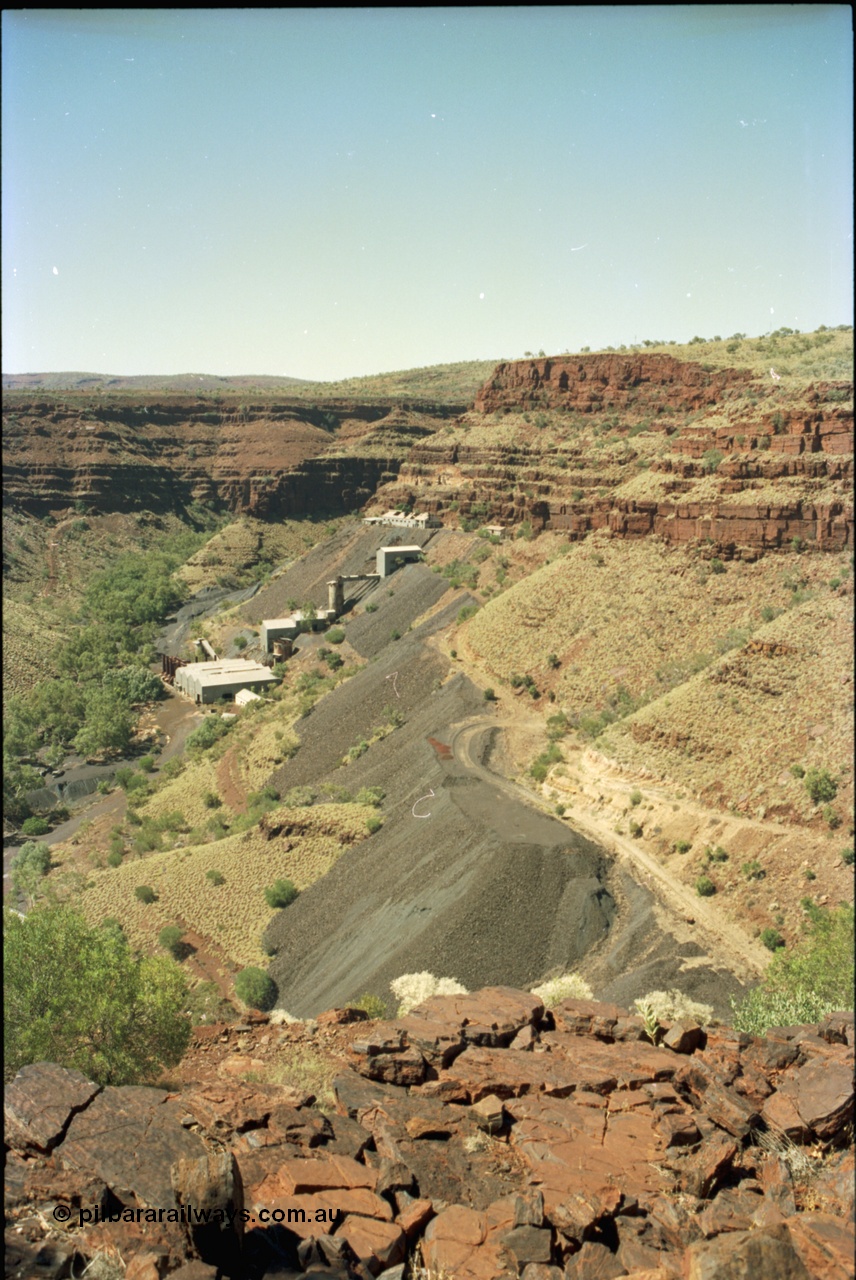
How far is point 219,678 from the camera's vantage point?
2266 inches

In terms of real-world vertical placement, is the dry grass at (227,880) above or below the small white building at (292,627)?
below

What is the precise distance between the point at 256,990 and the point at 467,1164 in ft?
50.8

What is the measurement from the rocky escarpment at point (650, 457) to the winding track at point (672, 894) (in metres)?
16.0

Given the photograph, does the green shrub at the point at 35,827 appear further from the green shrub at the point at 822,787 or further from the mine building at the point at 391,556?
the green shrub at the point at 822,787

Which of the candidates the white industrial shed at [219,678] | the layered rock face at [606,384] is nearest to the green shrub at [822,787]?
the white industrial shed at [219,678]

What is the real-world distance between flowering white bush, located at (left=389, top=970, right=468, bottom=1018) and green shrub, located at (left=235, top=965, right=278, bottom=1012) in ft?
12.2

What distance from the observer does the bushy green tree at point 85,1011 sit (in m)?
15.6

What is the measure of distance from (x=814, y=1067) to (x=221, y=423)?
352 feet

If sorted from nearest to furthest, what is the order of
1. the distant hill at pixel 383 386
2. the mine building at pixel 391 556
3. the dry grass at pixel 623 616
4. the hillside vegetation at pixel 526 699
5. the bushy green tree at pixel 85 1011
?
the bushy green tree at pixel 85 1011 → the hillside vegetation at pixel 526 699 → the dry grass at pixel 623 616 → the mine building at pixel 391 556 → the distant hill at pixel 383 386

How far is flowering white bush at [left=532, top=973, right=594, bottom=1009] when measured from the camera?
22.9 m

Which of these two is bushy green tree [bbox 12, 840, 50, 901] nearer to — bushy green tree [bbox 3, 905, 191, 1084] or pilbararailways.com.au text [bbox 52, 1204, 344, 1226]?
bushy green tree [bbox 3, 905, 191, 1084]

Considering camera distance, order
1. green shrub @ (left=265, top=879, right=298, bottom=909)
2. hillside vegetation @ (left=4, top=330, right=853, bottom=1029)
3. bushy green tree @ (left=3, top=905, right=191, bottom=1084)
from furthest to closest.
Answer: green shrub @ (left=265, top=879, right=298, bottom=909), hillside vegetation @ (left=4, top=330, right=853, bottom=1029), bushy green tree @ (left=3, top=905, right=191, bottom=1084)

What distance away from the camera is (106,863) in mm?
37344

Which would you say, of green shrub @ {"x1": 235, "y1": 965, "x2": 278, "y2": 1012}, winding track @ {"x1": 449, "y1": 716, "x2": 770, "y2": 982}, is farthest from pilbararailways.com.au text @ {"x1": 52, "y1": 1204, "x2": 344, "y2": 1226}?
green shrub @ {"x1": 235, "y1": 965, "x2": 278, "y2": 1012}
